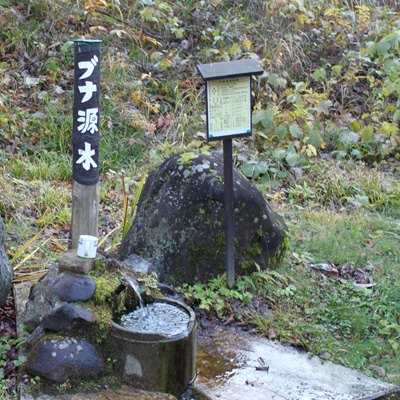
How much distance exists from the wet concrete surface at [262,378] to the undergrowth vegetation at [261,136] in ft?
0.79

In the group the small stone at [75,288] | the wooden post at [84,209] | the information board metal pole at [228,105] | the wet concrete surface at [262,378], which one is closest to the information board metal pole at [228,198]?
the information board metal pole at [228,105]

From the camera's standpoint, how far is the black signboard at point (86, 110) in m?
3.65

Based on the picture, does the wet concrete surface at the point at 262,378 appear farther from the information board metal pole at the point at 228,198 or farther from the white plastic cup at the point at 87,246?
the white plastic cup at the point at 87,246

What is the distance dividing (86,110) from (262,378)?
2.34 m

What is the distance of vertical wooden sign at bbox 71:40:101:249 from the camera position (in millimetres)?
3664

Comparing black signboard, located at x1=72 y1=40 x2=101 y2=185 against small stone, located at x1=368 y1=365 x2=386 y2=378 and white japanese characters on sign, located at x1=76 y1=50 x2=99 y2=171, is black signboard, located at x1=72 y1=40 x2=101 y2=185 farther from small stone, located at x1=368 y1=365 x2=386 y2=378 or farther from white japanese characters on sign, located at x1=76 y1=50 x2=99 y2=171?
small stone, located at x1=368 y1=365 x2=386 y2=378

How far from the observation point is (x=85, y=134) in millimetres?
3756

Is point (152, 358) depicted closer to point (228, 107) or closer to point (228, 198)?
point (228, 198)

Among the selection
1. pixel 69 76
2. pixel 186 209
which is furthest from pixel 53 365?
pixel 69 76

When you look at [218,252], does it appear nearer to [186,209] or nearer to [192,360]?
[186,209]

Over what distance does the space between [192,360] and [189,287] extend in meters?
1.11

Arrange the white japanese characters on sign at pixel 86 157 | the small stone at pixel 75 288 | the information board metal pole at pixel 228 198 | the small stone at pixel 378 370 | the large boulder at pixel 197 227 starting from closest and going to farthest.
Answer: the small stone at pixel 75 288 < the small stone at pixel 378 370 < the white japanese characters on sign at pixel 86 157 < the information board metal pole at pixel 228 198 < the large boulder at pixel 197 227

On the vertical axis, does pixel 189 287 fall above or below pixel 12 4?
below

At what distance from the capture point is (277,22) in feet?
34.0
